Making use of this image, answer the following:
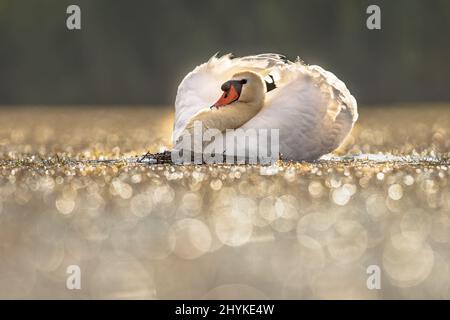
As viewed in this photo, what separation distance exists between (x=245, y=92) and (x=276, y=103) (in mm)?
421

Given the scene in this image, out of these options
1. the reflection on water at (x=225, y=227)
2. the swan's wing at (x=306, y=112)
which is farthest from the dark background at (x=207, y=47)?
the reflection on water at (x=225, y=227)

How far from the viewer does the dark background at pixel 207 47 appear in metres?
35.2

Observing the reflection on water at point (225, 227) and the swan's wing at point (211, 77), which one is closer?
the reflection on water at point (225, 227)

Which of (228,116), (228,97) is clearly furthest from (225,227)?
(228,97)

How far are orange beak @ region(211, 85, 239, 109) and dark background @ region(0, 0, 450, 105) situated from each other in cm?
2363

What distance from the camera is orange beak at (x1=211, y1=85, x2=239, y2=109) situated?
10625 mm

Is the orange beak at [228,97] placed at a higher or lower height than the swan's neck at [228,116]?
higher

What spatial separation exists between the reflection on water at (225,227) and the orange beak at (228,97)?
3.35 ft

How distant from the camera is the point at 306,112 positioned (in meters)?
10.3

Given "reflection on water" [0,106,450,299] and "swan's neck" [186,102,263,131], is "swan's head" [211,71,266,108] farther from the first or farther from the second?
"reflection on water" [0,106,450,299]

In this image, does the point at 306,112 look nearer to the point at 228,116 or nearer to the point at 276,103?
the point at 276,103

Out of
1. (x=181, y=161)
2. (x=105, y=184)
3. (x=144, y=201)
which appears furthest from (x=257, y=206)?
(x=181, y=161)

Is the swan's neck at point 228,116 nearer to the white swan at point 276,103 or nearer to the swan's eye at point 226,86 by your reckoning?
the white swan at point 276,103
